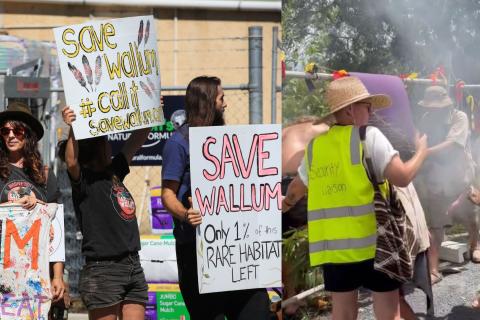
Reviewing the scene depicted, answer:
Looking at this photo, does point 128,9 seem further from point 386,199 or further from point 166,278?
point 386,199

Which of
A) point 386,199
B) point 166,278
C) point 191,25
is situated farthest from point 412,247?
point 191,25

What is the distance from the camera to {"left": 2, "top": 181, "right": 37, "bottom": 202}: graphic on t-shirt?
3951mm

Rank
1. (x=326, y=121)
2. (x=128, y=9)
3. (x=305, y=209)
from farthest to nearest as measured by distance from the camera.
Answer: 1. (x=128, y=9)
2. (x=305, y=209)
3. (x=326, y=121)

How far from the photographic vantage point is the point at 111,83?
4043 millimetres

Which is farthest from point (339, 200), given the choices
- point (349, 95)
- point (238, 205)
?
point (238, 205)

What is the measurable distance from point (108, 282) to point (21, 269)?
1.42 feet

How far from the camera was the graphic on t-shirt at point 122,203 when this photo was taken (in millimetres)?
3979

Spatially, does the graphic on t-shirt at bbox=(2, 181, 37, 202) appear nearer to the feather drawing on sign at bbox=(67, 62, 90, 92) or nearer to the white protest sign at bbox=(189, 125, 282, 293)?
A: the feather drawing on sign at bbox=(67, 62, 90, 92)

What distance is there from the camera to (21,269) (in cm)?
395

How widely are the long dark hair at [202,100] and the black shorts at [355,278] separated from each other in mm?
884

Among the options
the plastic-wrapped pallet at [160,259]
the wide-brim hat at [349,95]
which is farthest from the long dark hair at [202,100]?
the plastic-wrapped pallet at [160,259]

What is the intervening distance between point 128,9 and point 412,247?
30.2ft

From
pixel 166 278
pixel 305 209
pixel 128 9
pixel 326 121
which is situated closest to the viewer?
pixel 326 121

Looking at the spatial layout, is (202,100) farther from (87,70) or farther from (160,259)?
(160,259)
